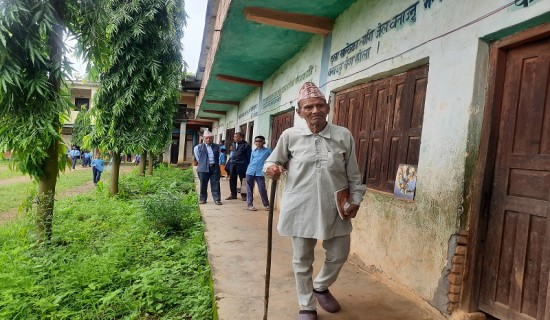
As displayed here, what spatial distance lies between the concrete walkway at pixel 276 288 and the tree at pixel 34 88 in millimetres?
2269

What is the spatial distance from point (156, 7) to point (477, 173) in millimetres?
9042

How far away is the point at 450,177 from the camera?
2715 mm

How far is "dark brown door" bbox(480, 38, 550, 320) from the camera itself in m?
2.19

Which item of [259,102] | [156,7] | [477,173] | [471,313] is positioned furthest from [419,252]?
[156,7]

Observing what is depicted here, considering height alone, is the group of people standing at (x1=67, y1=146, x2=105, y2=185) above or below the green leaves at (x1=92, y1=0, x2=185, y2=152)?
below

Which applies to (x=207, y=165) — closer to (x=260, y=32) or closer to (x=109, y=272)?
(x=260, y=32)

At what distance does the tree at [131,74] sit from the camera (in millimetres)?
9055

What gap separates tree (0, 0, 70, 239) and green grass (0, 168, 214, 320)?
2.21 feet

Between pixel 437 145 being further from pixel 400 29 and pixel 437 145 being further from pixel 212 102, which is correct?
pixel 212 102

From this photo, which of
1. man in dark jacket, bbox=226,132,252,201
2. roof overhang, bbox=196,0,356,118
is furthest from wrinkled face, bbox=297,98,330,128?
man in dark jacket, bbox=226,132,252,201

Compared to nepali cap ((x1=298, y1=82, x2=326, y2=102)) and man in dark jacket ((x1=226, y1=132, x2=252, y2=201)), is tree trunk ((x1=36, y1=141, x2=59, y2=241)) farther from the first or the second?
man in dark jacket ((x1=226, y1=132, x2=252, y2=201))

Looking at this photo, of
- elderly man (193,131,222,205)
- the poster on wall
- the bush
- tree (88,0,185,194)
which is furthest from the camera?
tree (88,0,185,194)

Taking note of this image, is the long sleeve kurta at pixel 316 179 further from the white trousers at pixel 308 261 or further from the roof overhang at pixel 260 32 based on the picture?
the roof overhang at pixel 260 32

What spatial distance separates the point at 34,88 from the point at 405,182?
4200 millimetres
